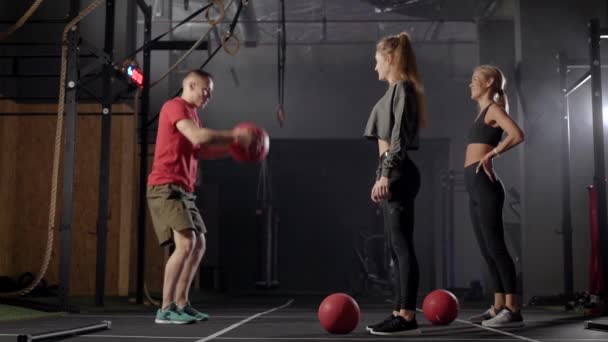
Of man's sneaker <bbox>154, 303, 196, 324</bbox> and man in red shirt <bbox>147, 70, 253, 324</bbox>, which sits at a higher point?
man in red shirt <bbox>147, 70, 253, 324</bbox>

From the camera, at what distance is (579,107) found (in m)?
6.72

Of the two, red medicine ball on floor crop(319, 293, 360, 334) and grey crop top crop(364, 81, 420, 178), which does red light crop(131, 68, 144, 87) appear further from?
red medicine ball on floor crop(319, 293, 360, 334)

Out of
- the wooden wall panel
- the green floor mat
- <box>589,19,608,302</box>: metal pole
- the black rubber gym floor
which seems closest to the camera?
the black rubber gym floor

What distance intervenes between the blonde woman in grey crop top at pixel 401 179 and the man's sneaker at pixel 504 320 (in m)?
0.68

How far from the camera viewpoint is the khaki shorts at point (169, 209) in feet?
11.7

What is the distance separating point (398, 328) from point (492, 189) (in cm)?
107

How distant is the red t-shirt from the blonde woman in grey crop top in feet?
3.79

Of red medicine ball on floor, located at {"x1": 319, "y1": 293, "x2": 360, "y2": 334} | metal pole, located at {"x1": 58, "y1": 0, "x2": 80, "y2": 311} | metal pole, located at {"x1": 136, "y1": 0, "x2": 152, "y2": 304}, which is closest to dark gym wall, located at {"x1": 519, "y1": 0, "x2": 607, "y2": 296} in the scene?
metal pole, located at {"x1": 136, "y1": 0, "x2": 152, "y2": 304}

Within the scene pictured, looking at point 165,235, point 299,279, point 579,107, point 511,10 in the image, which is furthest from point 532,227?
point 299,279

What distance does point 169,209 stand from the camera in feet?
11.7

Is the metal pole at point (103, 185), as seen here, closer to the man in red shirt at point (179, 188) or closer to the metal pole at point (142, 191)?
the metal pole at point (142, 191)

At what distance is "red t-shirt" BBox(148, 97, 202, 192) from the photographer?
11.8ft

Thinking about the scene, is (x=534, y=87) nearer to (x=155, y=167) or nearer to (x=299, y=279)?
(x=155, y=167)

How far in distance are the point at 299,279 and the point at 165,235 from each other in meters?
8.70
